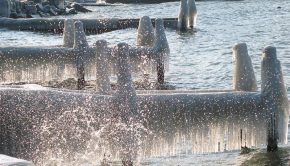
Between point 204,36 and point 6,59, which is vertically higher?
point 6,59

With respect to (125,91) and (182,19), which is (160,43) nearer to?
(125,91)

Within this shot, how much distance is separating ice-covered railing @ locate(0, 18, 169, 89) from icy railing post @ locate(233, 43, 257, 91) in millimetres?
6155

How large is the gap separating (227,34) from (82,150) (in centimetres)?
3180

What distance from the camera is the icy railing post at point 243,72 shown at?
1173 centimetres

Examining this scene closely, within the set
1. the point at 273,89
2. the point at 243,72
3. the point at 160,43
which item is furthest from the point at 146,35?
the point at 273,89

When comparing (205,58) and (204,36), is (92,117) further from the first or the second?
(204,36)

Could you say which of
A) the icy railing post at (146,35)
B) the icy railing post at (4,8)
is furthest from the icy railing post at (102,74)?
the icy railing post at (4,8)

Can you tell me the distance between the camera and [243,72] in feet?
38.8

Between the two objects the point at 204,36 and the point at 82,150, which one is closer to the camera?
the point at 82,150

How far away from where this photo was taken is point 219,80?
938 inches

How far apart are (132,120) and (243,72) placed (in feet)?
9.38

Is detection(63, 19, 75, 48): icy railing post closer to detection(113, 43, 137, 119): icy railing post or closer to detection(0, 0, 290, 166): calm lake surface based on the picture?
detection(0, 0, 290, 166): calm lake surface

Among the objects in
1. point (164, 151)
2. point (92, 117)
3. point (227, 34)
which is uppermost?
point (92, 117)

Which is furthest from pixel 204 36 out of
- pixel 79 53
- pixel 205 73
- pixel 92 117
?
pixel 92 117
